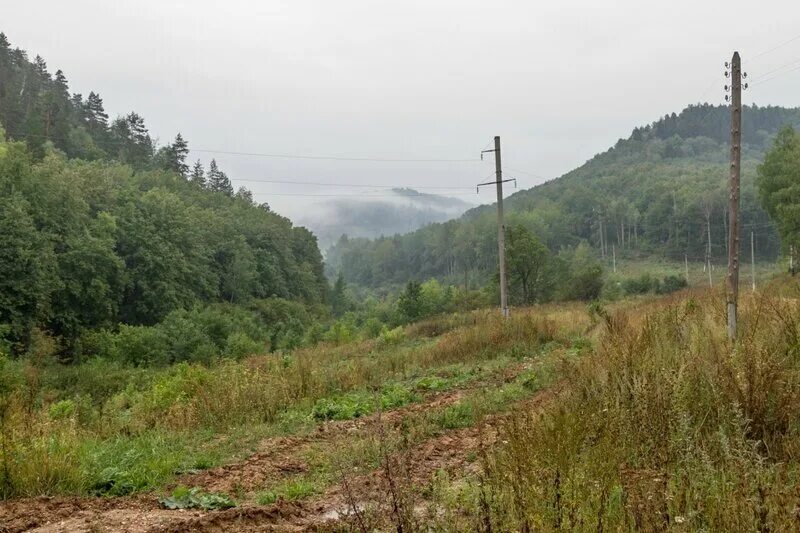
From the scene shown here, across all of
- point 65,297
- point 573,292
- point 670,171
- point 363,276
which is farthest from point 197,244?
point 670,171

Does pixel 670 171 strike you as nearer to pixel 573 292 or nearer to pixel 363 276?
pixel 363 276

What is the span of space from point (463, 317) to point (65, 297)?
35315mm

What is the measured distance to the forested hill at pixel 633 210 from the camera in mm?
101938

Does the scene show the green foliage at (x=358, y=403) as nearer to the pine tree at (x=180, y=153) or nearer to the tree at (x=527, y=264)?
the tree at (x=527, y=264)

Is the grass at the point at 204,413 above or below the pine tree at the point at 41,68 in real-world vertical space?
below

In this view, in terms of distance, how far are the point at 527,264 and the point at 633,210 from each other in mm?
80742

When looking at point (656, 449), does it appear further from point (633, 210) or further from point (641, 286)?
point (633, 210)

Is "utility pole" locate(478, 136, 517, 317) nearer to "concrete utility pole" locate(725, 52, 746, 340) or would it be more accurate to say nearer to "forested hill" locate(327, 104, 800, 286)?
"concrete utility pole" locate(725, 52, 746, 340)

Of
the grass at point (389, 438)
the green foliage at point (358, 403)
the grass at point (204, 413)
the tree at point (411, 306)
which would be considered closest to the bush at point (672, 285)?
the tree at point (411, 306)

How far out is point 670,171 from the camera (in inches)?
5802

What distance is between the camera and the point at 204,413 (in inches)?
348

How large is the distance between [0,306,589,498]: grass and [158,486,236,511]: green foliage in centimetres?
63

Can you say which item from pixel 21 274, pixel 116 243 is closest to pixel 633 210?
pixel 116 243

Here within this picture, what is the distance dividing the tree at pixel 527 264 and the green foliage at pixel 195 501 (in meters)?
49.1
